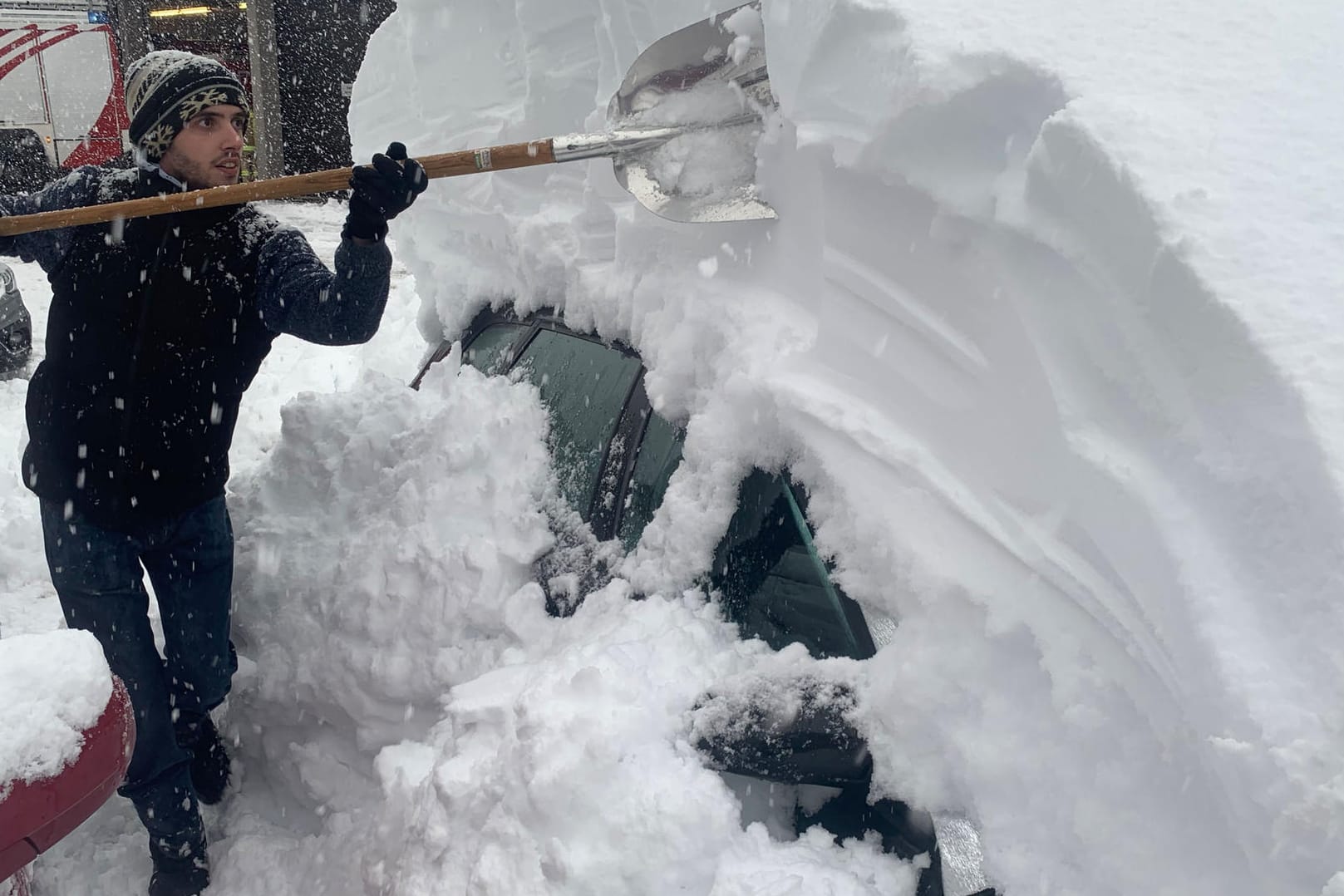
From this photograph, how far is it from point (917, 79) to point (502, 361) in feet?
5.20

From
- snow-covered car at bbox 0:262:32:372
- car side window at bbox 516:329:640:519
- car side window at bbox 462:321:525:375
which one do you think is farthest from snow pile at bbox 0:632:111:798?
snow-covered car at bbox 0:262:32:372

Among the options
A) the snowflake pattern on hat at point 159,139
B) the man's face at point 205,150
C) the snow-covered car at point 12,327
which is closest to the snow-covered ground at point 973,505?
the man's face at point 205,150

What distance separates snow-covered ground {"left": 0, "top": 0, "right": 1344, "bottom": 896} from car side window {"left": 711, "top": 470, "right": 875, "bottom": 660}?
0.04 metres

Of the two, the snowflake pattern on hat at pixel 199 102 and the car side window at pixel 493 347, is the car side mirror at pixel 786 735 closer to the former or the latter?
the car side window at pixel 493 347

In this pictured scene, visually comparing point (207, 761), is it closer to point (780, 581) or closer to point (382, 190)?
point (382, 190)

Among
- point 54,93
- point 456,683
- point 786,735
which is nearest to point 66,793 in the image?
point 456,683

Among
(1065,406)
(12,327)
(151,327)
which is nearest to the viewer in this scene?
(1065,406)

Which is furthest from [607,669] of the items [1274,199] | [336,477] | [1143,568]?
[336,477]

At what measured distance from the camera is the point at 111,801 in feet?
8.46

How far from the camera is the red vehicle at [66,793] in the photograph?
1283mm

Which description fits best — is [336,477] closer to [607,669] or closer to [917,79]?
[607,669]

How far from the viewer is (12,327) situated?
6855 mm

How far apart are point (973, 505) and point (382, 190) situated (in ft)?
4.51

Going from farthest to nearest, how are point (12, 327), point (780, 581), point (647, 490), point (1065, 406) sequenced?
point (12, 327) → point (647, 490) → point (780, 581) → point (1065, 406)
